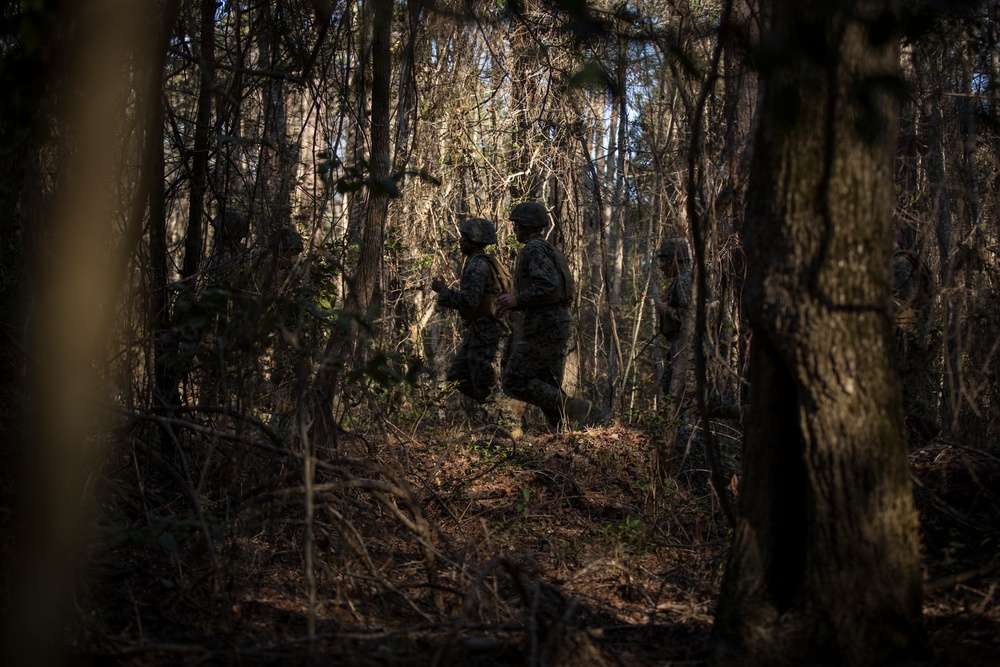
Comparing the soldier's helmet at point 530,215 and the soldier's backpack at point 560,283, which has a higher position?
the soldier's helmet at point 530,215

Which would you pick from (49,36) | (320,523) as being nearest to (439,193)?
(320,523)

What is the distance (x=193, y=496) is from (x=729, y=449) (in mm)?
4226

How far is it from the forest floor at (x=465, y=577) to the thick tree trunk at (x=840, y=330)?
1.02 feet

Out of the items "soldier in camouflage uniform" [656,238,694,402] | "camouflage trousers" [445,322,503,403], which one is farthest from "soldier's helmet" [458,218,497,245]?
"soldier in camouflage uniform" [656,238,694,402]

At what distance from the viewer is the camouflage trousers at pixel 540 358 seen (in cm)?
780

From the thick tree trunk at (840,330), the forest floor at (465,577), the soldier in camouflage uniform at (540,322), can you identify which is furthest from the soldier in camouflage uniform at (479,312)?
the thick tree trunk at (840,330)

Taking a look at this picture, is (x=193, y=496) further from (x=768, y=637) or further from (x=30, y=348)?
(x=768, y=637)

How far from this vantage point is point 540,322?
310 inches

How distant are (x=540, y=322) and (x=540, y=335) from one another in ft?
0.40

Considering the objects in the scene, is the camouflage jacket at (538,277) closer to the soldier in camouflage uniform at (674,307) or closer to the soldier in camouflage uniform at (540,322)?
the soldier in camouflage uniform at (540,322)

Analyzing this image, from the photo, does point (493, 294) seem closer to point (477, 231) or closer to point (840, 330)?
point (477, 231)

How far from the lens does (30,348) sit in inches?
121

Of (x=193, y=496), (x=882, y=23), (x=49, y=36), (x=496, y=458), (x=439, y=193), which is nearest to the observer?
(x=882, y=23)

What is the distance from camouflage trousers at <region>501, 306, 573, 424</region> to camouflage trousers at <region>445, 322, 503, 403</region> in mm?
396
